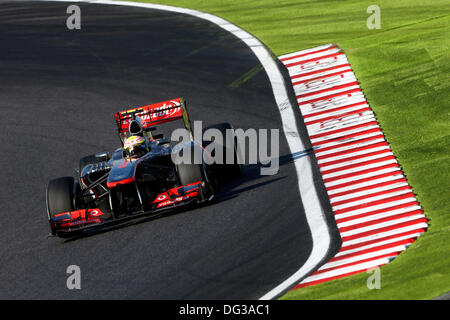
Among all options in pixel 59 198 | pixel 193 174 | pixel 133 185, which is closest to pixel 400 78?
pixel 193 174

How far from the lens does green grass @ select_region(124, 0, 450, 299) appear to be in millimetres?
10227

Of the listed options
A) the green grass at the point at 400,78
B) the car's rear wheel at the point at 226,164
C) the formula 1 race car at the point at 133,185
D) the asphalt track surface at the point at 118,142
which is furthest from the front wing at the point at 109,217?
the green grass at the point at 400,78

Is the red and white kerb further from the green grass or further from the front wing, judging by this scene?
the front wing

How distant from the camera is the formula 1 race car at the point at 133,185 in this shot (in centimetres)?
1376

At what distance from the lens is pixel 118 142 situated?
62.5ft

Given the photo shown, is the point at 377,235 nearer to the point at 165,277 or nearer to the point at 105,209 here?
the point at 165,277

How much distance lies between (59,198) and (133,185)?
4.20 ft

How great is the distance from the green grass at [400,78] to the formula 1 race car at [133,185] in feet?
11.9

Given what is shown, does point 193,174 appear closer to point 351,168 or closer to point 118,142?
point 351,168

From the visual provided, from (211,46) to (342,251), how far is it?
12813 millimetres

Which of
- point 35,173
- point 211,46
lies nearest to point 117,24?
point 211,46

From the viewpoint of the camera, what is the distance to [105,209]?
46.5ft

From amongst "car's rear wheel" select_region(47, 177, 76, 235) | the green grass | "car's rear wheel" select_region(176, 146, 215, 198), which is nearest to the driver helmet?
"car's rear wheel" select_region(176, 146, 215, 198)

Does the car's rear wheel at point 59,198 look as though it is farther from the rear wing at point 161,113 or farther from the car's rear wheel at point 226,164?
the car's rear wheel at point 226,164
